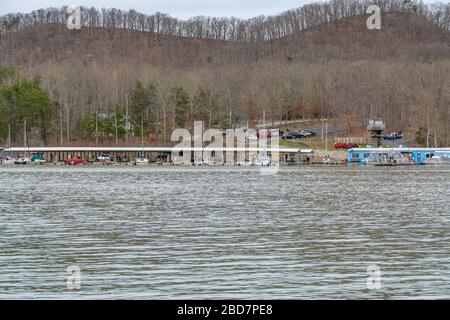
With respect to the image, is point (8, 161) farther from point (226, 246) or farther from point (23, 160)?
point (226, 246)

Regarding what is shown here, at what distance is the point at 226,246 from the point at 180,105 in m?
109

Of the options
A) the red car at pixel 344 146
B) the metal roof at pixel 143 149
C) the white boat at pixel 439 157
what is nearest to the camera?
the white boat at pixel 439 157

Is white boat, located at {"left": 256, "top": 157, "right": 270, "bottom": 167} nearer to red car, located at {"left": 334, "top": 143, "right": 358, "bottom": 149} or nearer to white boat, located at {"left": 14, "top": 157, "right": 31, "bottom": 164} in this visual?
red car, located at {"left": 334, "top": 143, "right": 358, "bottom": 149}

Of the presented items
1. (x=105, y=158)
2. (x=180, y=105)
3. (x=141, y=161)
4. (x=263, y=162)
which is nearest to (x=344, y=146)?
(x=263, y=162)

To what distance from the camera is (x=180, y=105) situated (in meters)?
138

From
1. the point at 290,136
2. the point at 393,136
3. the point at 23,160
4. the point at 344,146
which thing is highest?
the point at 290,136

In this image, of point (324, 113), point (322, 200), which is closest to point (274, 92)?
point (324, 113)

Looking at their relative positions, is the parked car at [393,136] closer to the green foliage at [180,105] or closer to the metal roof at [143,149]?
the metal roof at [143,149]

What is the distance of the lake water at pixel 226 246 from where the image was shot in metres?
22.8

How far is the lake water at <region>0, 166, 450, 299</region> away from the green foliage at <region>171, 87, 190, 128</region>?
8150 cm

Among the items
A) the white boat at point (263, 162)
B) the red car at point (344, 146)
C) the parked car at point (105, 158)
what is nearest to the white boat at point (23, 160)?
the parked car at point (105, 158)

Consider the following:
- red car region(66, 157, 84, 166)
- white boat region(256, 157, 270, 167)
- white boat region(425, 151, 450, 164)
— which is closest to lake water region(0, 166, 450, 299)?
white boat region(425, 151, 450, 164)

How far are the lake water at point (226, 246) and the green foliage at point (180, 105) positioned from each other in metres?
81.5

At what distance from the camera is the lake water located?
22844mm
